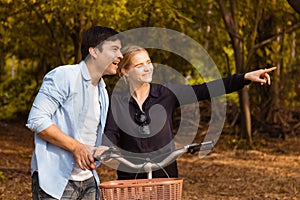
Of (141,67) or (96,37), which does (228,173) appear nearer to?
(141,67)

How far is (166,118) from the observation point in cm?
431

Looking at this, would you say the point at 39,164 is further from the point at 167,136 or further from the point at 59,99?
the point at 167,136

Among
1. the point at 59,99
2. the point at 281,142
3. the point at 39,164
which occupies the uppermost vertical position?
the point at 59,99

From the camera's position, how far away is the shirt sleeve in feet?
11.5

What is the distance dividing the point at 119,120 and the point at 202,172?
23.2 ft

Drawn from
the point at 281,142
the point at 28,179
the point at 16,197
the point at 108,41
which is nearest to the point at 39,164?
the point at 108,41

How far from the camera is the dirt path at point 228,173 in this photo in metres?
9.05

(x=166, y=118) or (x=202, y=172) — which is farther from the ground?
(x=166, y=118)

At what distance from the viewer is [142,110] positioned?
4234mm

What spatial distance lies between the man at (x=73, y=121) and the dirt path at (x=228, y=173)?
5068mm

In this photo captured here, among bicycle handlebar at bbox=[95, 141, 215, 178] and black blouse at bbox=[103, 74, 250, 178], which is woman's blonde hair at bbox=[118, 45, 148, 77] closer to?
black blouse at bbox=[103, 74, 250, 178]

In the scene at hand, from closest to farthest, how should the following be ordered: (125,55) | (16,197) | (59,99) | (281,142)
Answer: (59,99) → (125,55) → (16,197) → (281,142)

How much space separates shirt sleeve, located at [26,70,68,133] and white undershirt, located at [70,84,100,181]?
17cm

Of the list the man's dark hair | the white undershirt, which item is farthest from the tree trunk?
the white undershirt
